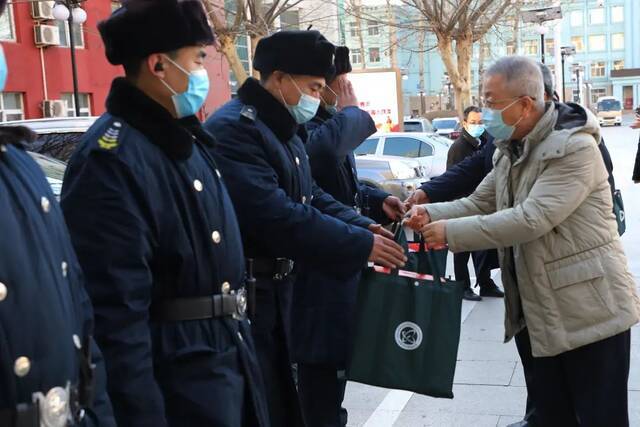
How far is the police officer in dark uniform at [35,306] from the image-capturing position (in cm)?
164

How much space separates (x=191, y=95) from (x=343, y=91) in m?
2.13

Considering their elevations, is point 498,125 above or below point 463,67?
below

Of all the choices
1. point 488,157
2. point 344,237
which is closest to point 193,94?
point 344,237

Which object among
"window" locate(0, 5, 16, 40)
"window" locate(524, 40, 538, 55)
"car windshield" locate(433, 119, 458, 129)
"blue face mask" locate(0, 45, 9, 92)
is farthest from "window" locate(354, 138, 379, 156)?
"window" locate(524, 40, 538, 55)

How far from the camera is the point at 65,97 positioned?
81.6 feet

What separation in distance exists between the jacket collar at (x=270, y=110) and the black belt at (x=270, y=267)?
514 mm

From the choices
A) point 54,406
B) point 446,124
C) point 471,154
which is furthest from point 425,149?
point 446,124

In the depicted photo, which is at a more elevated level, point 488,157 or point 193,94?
point 193,94

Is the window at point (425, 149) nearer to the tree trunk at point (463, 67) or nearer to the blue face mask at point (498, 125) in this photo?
the tree trunk at point (463, 67)

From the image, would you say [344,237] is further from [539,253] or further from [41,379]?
[41,379]

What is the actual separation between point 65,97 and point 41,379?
24545 millimetres

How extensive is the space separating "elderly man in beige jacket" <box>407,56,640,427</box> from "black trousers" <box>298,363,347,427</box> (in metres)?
1.01

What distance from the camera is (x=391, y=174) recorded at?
1372 centimetres

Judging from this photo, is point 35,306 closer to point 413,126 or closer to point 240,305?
point 240,305
